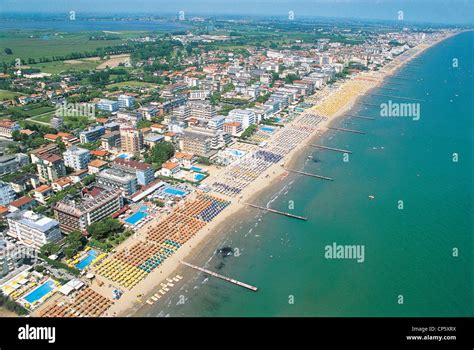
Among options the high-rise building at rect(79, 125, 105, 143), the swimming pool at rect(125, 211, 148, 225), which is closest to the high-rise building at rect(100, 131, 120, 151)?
the high-rise building at rect(79, 125, 105, 143)

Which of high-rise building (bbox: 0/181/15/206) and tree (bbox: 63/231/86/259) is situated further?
high-rise building (bbox: 0/181/15/206)

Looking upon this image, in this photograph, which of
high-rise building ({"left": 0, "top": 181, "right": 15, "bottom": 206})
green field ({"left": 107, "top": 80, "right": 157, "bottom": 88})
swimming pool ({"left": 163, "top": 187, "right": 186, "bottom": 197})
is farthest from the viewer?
green field ({"left": 107, "top": 80, "right": 157, "bottom": 88})

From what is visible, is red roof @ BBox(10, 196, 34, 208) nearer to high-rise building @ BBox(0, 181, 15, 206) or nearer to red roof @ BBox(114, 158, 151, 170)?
high-rise building @ BBox(0, 181, 15, 206)

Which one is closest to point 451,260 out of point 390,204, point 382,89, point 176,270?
point 390,204

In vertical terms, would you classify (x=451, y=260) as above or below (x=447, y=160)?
below

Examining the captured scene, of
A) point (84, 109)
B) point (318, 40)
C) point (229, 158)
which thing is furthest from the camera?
point (318, 40)
